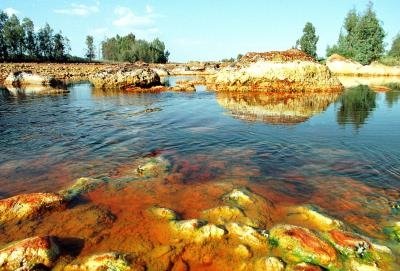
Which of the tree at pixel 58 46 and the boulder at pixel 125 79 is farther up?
the tree at pixel 58 46

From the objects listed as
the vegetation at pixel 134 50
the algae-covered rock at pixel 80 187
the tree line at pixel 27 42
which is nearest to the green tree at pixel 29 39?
the tree line at pixel 27 42

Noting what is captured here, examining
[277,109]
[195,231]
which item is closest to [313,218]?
[195,231]

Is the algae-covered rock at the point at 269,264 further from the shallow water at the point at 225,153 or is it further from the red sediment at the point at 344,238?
the shallow water at the point at 225,153

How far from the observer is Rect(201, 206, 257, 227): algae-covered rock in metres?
5.44

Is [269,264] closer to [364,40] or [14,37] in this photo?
[364,40]

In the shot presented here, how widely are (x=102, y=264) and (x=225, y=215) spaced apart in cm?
222

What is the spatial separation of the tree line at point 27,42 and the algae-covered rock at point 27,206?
96701 mm

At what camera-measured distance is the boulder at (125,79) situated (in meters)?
32.5

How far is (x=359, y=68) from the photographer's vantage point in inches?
2438

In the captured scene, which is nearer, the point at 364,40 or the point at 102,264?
the point at 102,264

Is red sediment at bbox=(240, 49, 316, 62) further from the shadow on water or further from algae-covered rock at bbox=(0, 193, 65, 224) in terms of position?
algae-covered rock at bbox=(0, 193, 65, 224)

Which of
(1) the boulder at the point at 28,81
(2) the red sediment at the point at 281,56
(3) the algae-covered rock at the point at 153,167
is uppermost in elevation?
(2) the red sediment at the point at 281,56

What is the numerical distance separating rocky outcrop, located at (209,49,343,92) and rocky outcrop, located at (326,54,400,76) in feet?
128

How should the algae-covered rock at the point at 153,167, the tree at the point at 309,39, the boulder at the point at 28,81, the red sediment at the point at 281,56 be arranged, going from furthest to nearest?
the tree at the point at 309,39 → the boulder at the point at 28,81 → the red sediment at the point at 281,56 → the algae-covered rock at the point at 153,167
